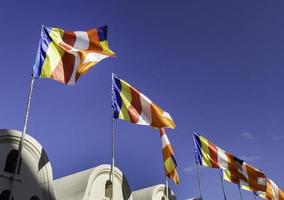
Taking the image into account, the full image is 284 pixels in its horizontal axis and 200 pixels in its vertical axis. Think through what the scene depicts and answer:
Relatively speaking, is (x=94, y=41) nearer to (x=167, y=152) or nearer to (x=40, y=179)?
(x=40, y=179)

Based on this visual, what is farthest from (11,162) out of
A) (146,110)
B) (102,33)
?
(102,33)

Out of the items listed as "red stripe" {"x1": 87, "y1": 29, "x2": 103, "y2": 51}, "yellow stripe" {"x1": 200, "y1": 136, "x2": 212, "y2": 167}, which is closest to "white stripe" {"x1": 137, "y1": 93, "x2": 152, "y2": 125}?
"red stripe" {"x1": 87, "y1": 29, "x2": 103, "y2": 51}

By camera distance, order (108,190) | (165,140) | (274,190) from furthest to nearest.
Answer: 1. (274,190)
2. (165,140)
3. (108,190)

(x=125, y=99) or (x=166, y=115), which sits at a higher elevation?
(x=125, y=99)

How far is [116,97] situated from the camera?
22.2 m

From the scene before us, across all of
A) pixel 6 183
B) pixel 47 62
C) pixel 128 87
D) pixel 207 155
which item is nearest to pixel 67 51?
pixel 47 62

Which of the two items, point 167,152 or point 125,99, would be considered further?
point 167,152

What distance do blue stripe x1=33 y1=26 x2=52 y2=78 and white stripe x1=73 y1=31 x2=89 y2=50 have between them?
155 cm

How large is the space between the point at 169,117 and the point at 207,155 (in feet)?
22.4

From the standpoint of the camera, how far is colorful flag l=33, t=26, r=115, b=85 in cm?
1764

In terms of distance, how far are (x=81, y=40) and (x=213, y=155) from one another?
45.7 ft

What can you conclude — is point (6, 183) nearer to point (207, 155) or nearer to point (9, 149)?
point (9, 149)

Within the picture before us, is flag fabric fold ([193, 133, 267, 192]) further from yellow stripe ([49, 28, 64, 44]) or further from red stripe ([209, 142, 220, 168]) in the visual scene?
yellow stripe ([49, 28, 64, 44])

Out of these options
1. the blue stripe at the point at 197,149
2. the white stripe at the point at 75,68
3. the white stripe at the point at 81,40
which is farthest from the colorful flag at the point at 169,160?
the white stripe at the point at 75,68
